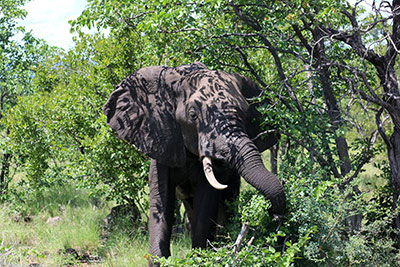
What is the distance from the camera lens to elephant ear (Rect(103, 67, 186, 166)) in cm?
623

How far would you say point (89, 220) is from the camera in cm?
945

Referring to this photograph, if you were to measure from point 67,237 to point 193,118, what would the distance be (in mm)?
3777

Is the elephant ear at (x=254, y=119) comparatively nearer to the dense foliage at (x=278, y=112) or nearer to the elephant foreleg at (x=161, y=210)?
the dense foliage at (x=278, y=112)

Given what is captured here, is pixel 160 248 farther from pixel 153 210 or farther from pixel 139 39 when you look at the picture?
pixel 139 39

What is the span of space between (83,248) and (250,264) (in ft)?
14.2

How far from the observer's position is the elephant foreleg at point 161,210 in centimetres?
634

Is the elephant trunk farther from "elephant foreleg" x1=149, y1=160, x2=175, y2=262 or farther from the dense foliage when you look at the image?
"elephant foreleg" x1=149, y1=160, x2=175, y2=262

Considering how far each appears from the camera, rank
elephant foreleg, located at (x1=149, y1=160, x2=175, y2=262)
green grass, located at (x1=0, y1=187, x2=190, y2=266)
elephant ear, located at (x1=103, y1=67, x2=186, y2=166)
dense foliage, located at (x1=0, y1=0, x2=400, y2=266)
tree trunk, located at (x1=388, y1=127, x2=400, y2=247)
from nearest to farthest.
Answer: dense foliage, located at (x1=0, y1=0, x2=400, y2=266)
elephant ear, located at (x1=103, y1=67, x2=186, y2=166)
elephant foreleg, located at (x1=149, y1=160, x2=175, y2=262)
tree trunk, located at (x1=388, y1=127, x2=400, y2=247)
green grass, located at (x1=0, y1=187, x2=190, y2=266)

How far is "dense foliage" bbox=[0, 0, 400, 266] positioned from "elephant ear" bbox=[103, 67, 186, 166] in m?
0.64

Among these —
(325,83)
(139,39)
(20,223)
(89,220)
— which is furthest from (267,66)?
→ (20,223)

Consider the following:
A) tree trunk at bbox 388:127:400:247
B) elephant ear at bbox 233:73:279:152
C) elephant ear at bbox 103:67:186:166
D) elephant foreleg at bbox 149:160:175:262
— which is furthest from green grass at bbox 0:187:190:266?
tree trunk at bbox 388:127:400:247

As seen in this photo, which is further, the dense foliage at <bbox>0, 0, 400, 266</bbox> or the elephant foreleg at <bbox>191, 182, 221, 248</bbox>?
the elephant foreleg at <bbox>191, 182, 221, 248</bbox>

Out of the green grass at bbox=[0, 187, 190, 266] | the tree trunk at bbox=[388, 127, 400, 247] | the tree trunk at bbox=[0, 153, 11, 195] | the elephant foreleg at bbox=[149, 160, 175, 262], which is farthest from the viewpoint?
the tree trunk at bbox=[0, 153, 11, 195]

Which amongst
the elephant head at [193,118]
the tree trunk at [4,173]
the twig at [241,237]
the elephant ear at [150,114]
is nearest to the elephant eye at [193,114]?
the elephant head at [193,118]
